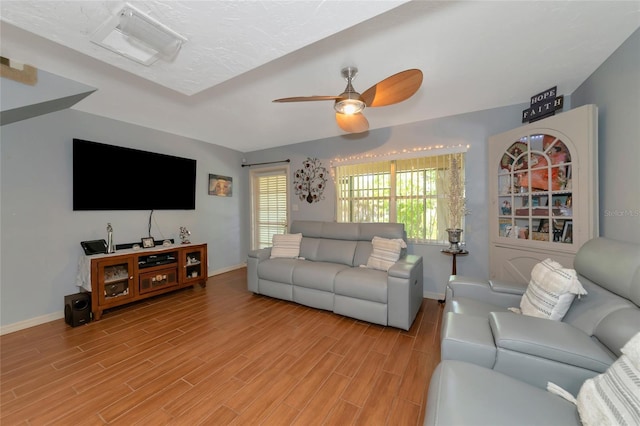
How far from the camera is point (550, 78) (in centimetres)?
220

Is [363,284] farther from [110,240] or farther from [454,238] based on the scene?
[110,240]

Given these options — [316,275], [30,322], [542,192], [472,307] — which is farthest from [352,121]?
[30,322]

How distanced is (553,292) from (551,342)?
47 cm

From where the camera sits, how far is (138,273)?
2990 millimetres

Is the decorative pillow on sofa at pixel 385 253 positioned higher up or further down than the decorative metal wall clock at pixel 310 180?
further down

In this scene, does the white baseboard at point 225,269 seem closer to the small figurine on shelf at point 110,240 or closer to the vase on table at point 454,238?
the small figurine on shelf at point 110,240

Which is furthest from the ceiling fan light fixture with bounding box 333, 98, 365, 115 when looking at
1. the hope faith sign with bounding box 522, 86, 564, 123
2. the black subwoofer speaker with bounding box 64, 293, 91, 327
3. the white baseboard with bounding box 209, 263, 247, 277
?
the white baseboard with bounding box 209, 263, 247, 277

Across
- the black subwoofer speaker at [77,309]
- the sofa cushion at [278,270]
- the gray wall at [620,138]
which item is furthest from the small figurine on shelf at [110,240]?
the gray wall at [620,138]

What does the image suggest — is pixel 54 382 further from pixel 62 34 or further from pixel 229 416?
pixel 62 34

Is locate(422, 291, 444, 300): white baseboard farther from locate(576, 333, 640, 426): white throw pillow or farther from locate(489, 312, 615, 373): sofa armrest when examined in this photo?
locate(576, 333, 640, 426): white throw pillow

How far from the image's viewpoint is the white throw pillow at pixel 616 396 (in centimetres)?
76

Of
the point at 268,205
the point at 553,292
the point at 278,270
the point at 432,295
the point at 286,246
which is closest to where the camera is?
the point at 553,292

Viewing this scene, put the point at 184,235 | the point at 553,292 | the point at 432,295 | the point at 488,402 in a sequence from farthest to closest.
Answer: the point at 184,235, the point at 432,295, the point at 553,292, the point at 488,402

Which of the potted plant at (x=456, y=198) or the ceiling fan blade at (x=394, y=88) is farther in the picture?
the potted plant at (x=456, y=198)
